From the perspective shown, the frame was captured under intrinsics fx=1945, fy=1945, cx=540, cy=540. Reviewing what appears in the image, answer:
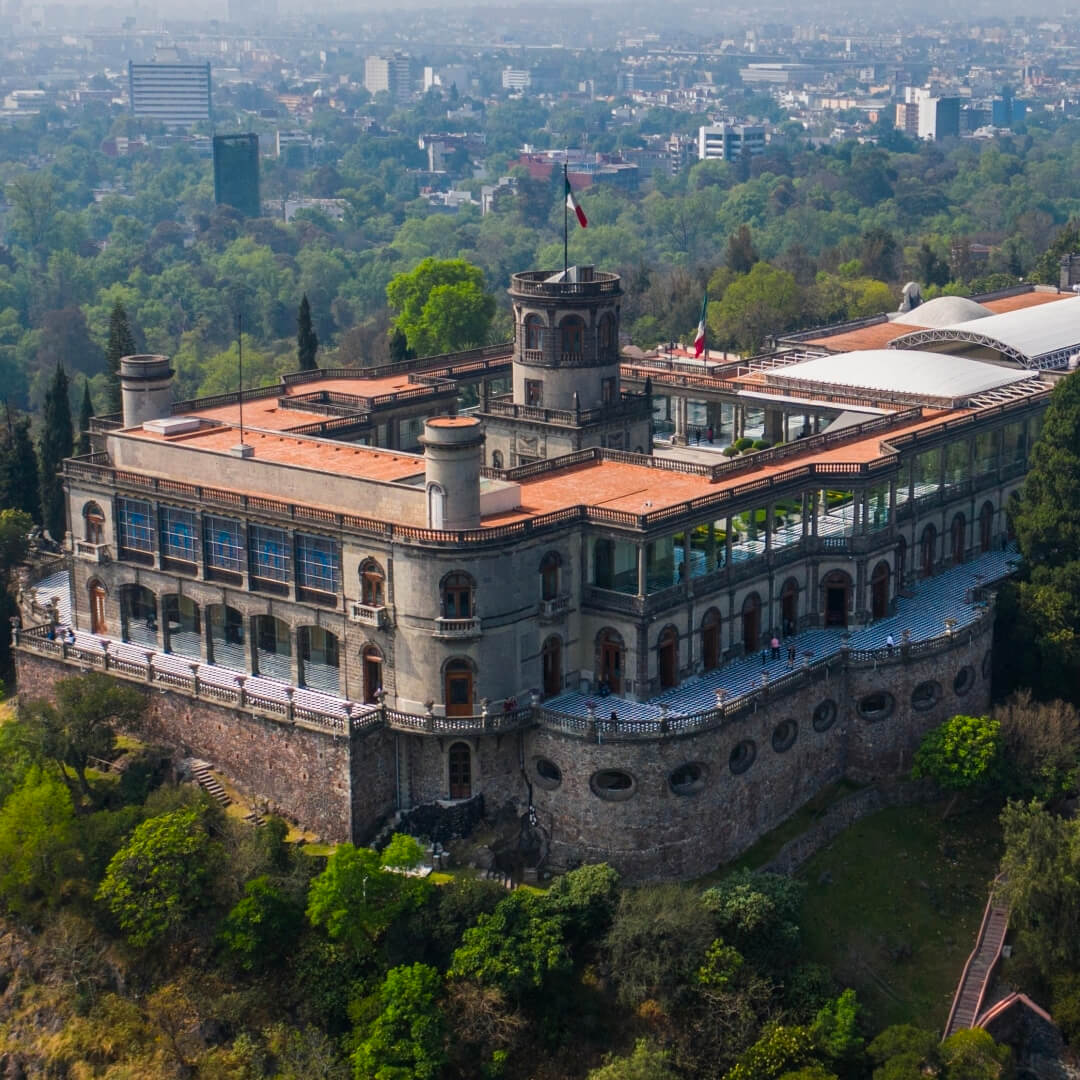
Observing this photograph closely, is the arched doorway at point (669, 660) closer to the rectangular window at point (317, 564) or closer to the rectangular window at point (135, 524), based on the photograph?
the rectangular window at point (317, 564)

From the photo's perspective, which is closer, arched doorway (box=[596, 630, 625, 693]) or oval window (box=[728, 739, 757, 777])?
oval window (box=[728, 739, 757, 777])

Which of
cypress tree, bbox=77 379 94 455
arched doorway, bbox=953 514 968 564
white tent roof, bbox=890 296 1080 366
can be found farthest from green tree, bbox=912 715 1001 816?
cypress tree, bbox=77 379 94 455

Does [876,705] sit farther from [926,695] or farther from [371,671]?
[371,671]

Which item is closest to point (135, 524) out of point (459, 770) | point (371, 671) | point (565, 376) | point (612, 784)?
point (371, 671)

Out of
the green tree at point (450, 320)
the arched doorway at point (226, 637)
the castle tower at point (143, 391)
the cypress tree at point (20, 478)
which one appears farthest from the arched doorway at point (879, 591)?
the green tree at point (450, 320)

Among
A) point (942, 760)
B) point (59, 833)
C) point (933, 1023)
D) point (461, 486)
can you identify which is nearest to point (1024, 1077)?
point (933, 1023)

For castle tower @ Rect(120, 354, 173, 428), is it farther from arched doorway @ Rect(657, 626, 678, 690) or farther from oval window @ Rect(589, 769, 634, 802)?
oval window @ Rect(589, 769, 634, 802)
